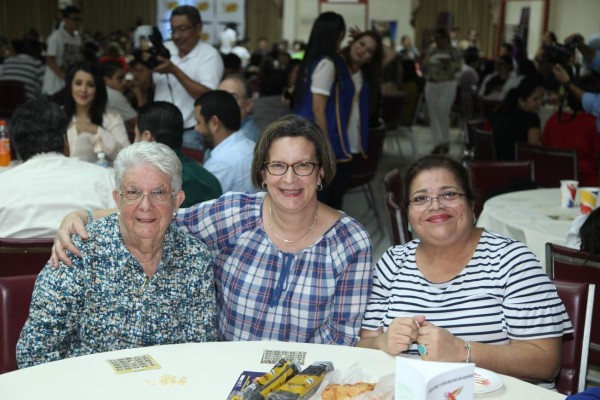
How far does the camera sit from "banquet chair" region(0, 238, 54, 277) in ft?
8.48

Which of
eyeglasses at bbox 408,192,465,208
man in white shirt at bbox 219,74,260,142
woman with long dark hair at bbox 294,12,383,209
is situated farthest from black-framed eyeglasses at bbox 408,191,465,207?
woman with long dark hair at bbox 294,12,383,209

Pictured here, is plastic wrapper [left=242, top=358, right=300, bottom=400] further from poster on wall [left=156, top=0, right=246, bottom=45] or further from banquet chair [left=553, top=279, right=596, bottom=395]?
poster on wall [left=156, top=0, right=246, bottom=45]

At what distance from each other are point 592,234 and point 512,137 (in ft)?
11.1

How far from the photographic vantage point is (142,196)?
2.25 m

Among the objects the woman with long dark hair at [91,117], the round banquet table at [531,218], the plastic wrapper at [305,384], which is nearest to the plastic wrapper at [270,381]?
the plastic wrapper at [305,384]

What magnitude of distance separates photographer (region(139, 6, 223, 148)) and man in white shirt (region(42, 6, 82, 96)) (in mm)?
3507

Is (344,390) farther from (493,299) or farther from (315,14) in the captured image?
(315,14)

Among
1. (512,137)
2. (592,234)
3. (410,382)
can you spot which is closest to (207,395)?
(410,382)

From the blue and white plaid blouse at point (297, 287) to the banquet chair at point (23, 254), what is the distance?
0.59m

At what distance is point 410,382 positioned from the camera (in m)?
1.38

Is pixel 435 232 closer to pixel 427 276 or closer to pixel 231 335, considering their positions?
pixel 427 276

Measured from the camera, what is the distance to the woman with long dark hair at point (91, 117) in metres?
4.80

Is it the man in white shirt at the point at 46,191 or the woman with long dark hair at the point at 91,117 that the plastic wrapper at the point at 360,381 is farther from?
the woman with long dark hair at the point at 91,117

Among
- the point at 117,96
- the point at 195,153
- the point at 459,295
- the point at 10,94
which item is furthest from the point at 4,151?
the point at 10,94
